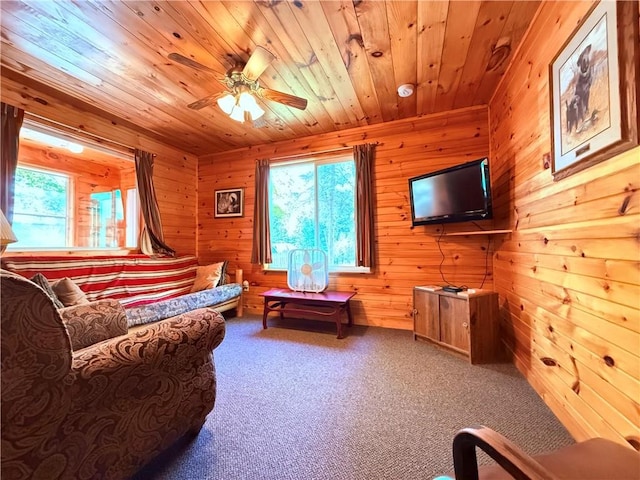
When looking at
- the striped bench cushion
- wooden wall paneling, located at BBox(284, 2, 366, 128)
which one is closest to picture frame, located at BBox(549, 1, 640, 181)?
wooden wall paneling, located at BBox(284, 2, 366, 128)

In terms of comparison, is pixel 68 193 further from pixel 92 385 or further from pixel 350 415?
pixel 350 415

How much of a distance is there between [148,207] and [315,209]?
2.22 m

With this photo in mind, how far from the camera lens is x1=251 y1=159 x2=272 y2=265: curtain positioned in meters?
3.65

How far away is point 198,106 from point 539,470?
2805 mm

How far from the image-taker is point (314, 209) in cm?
356

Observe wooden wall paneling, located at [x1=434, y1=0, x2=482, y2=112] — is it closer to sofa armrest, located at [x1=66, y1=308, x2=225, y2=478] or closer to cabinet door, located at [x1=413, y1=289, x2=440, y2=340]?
cabinet door, located at [x1=413, y1=289, x2=440, y2=340]

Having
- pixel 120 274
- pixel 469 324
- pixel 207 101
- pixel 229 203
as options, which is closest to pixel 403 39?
pixel 207 101

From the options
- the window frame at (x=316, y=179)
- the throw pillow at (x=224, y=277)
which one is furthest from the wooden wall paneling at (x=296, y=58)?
the throw pillow at (x=224, y=277)

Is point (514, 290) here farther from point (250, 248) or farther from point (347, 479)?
point (250, 248)

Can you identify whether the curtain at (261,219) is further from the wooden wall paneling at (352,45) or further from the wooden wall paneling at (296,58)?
the wooden wall paneling at (352,45)

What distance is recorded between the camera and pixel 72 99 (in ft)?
8.47

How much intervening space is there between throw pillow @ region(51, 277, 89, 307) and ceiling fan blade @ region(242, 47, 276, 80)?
2228 millimetres

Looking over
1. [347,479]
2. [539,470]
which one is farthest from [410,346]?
[539,470]

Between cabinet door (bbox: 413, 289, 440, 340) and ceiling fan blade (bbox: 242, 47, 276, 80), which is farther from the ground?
ceiling fan blade (bbox: 242, 47, 276, 80)
